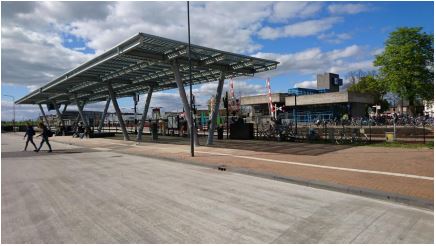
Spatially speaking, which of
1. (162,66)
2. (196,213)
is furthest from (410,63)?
(196,213)

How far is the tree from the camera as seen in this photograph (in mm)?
Result: 39594

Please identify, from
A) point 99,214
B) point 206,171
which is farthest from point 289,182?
point 99,214

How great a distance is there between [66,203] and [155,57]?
12697mm

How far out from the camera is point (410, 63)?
3931 centimetres

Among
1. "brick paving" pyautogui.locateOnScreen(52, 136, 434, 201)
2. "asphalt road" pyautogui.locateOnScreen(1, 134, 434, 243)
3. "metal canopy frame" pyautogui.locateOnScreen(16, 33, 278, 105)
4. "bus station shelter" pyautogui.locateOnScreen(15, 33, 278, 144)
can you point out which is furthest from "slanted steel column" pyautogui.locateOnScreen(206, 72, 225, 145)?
"asphalt road" pyautogui.locateOnScreen(1, 134, 434, 243)

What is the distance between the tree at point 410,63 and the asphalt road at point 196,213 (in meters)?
35.3

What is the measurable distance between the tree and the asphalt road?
3534 cm

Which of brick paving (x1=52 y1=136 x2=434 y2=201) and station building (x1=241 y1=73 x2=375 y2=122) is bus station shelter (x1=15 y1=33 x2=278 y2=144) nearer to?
brick paving (x1=52 y1=136 x2=434 y2=201)

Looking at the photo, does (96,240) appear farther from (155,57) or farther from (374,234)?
(155,57)

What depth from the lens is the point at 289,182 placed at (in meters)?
9.90

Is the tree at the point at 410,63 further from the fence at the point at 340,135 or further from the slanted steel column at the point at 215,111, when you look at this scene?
the slanted steel column at the point at 215,111

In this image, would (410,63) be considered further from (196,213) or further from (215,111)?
(196,213)

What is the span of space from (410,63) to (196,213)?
39340 mm

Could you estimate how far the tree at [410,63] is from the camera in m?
39.6
